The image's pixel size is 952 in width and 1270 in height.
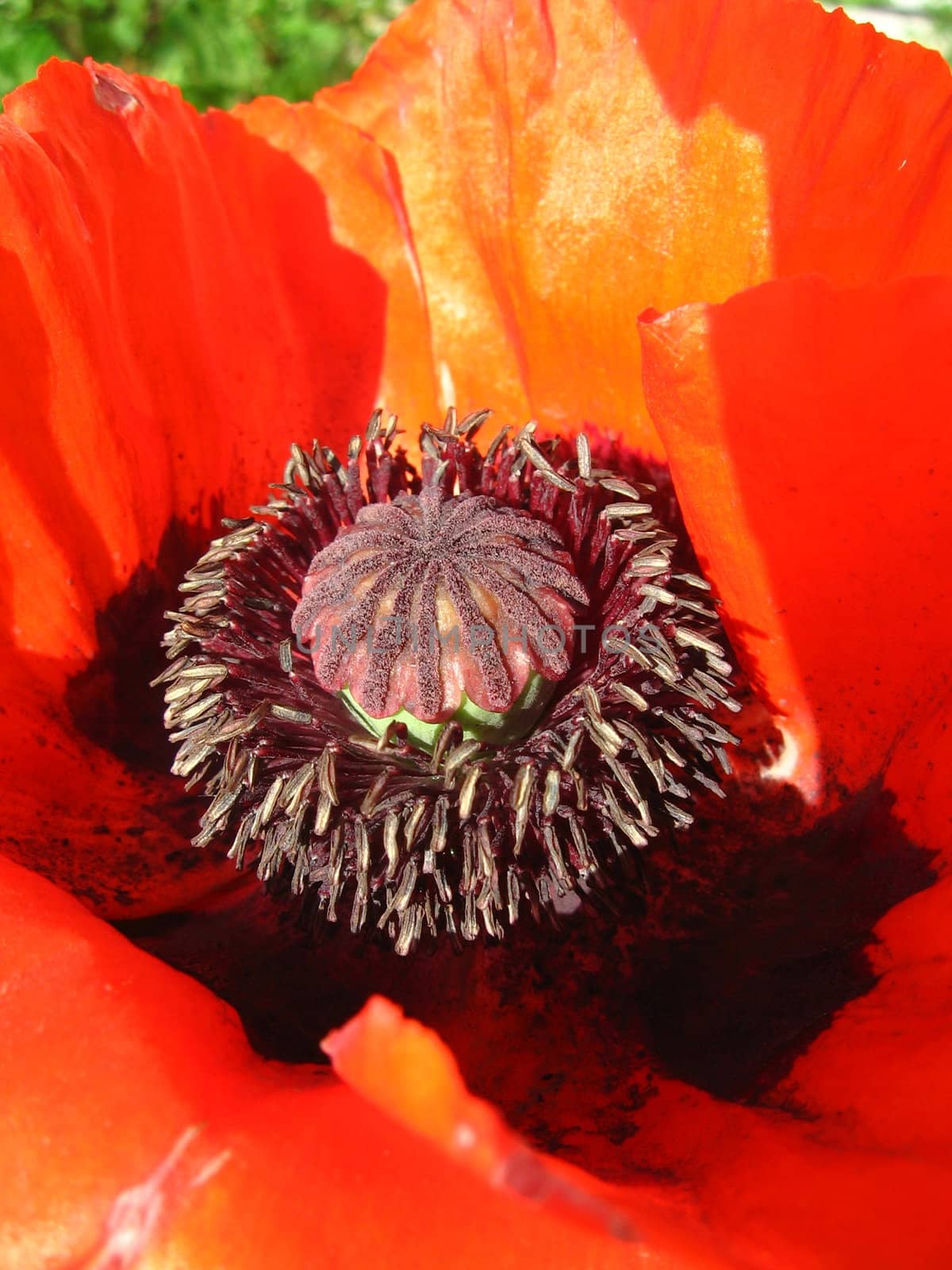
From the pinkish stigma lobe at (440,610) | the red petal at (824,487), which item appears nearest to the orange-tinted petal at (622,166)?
the red petal at (824,487)

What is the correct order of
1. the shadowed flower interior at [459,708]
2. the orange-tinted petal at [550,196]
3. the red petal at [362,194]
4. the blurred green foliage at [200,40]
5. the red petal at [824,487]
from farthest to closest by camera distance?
the blurred green foliage at [200,40] < the red petal at [362,194] < the orange-tinted petal at [550,196] < the shadowed flower interior at [459,708] < the red petal at [824,487]

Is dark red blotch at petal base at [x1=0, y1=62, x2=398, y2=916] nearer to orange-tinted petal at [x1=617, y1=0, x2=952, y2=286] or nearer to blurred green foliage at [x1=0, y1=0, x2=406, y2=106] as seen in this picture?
orange-tinted petal at [x1=617, y1=0, x2=952, y2=286]

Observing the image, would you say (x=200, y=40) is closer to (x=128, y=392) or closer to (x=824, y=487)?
(x=128, y=392)

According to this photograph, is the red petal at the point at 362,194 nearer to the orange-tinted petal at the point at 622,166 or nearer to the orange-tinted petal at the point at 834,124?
the orange-tinted petal at the point at 622,166

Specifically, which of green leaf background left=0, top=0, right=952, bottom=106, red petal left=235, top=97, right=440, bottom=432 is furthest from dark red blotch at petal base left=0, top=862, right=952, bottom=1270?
green leaf background left=0, top=0, right=952, bottom=106

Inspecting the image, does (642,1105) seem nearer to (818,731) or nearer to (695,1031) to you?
(695,1031)

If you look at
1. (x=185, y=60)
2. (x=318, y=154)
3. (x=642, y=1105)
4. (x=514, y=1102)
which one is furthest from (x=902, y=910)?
(x=185, y=60)
